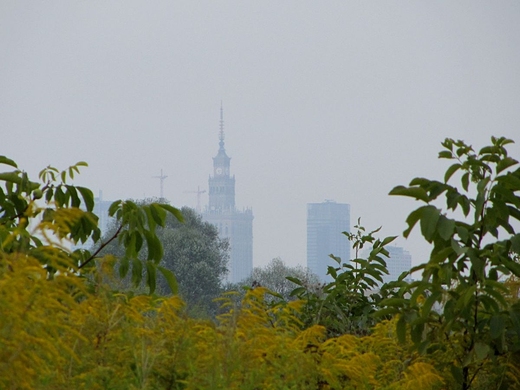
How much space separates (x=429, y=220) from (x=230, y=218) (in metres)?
123

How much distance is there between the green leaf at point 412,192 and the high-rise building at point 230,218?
383 ft

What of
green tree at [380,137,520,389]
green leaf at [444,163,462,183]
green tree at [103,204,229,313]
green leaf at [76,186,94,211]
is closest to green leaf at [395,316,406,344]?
green tree at [380,137,520,389]

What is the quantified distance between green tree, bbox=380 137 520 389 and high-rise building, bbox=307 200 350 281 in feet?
395

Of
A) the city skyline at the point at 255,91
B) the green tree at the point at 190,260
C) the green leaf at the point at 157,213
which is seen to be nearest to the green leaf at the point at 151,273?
the green leaf at the point at 157,213

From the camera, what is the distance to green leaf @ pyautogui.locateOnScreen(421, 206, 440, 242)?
1614 mm

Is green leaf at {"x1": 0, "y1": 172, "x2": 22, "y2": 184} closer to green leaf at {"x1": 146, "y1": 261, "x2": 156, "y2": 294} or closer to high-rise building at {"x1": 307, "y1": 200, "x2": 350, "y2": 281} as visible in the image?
green leaf at {"x1": 146, "y1": 261, "x2": 156, "y2": 294}

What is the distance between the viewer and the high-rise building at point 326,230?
12506cm

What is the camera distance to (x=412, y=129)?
134 metres

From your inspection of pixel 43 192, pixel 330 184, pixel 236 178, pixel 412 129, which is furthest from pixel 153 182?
pixel 43 192

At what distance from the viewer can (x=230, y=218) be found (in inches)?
4904

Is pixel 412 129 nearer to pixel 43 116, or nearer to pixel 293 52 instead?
pixel 293 52

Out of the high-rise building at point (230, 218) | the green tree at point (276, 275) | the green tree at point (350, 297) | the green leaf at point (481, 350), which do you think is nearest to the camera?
the green leaf at point (481, 350)

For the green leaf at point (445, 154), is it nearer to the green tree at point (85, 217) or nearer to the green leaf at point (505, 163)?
the green leaf at point (505, 163)

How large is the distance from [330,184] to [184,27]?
149 ft
